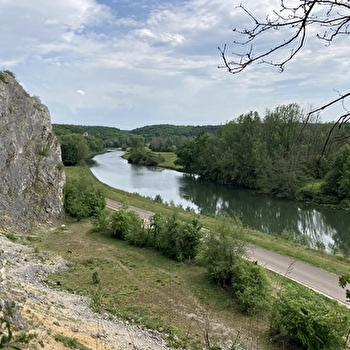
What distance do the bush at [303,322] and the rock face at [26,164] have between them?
58.9 ft

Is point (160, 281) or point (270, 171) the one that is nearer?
point (160, 281)

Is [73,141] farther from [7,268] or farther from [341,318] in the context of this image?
[341,318]

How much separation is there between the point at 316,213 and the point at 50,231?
106ft

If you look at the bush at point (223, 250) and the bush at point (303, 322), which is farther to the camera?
the bush at point (223, 250)

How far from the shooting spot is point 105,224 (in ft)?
83.6

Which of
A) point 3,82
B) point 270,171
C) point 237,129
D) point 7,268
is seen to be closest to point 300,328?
point 7,268

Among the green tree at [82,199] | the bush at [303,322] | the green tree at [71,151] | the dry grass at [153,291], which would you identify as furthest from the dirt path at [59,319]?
the green tree at [71,151]

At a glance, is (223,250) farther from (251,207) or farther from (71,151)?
(71,151)

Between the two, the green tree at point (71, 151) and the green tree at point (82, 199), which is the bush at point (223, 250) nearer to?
the green tree at point (82, 199)

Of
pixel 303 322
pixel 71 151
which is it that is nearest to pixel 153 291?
pixel 303 322

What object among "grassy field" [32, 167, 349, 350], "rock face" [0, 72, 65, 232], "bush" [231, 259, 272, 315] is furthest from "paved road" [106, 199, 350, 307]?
"rock face" [0, 72, 65, 232]

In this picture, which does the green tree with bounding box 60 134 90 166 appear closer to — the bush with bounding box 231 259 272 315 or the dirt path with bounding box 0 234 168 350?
the dirt path with bounding box 0 234 168 350

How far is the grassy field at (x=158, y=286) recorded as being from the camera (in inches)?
487

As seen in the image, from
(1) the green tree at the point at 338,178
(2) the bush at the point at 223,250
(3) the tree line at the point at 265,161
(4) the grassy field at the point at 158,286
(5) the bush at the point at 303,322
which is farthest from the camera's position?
(3) the tree line at the point at 265,161
